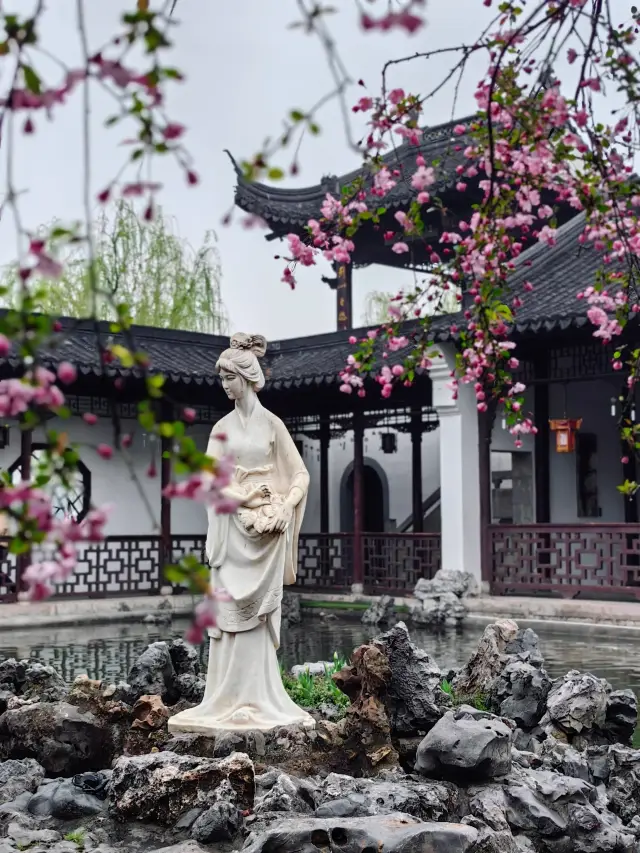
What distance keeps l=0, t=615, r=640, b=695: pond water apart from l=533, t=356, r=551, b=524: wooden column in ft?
12.4

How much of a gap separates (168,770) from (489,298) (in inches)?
93.5

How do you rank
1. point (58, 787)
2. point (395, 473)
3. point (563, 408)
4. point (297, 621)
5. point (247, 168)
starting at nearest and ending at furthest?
point (247, 168) → point (58, 787) → point (297, 621) → point (563, 408) → point (395, 473)

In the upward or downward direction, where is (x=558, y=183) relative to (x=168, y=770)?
upward

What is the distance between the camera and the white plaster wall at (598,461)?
54.1 ft

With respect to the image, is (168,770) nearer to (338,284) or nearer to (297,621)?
(297,621)

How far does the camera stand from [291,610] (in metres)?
13.9

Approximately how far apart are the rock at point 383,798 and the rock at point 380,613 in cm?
837

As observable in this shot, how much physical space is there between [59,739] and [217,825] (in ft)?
4.74

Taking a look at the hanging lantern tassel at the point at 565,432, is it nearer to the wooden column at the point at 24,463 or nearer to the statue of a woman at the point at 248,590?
the wooden column at the point at 24,463

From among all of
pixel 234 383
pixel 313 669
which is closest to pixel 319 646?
pixel 313 669

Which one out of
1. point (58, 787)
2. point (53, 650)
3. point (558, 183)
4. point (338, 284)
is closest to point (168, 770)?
point (58, 787)

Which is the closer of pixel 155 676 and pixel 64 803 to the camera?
pixel 64 803

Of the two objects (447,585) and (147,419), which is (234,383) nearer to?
(147,419)

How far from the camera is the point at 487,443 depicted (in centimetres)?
1404
